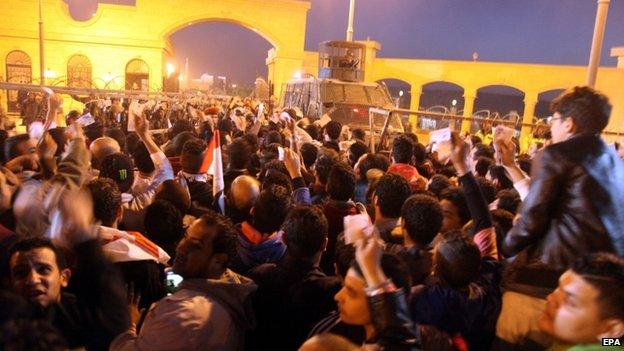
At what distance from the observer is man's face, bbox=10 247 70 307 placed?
2.25 metres

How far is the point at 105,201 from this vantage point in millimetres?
3148

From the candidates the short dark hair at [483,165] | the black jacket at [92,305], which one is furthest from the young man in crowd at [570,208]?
the short dark hair at [483,165]

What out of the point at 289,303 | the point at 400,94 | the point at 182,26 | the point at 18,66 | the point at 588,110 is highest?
the point at 182,26

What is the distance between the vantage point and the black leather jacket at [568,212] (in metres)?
2.68

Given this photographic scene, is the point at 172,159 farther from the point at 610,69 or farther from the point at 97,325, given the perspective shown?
the point at 610,69

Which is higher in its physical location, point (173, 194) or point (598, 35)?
point (598, 35)

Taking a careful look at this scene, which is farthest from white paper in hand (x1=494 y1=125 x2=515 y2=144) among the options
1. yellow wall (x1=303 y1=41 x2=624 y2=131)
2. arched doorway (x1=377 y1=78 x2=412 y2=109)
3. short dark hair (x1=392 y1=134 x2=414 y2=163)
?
yellow wall (x1=303 y1=41 x2=624 y2=131)

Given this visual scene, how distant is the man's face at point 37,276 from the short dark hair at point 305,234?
47.7 inches

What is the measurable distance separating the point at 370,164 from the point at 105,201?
302cm

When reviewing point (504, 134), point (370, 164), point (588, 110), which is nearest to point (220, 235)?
point (588, 110)

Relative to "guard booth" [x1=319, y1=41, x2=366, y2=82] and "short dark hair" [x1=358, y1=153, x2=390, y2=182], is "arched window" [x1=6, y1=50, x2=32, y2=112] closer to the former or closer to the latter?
"guard booth" [x1=319, y1=41, x2=366, y2=82]

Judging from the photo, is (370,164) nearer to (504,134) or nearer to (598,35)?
(504,134)

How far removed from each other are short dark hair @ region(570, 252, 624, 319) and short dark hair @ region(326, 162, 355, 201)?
2222 millimetres

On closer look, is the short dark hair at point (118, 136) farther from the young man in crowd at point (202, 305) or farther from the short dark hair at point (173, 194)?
the young man in crowd at point (202, 305)
